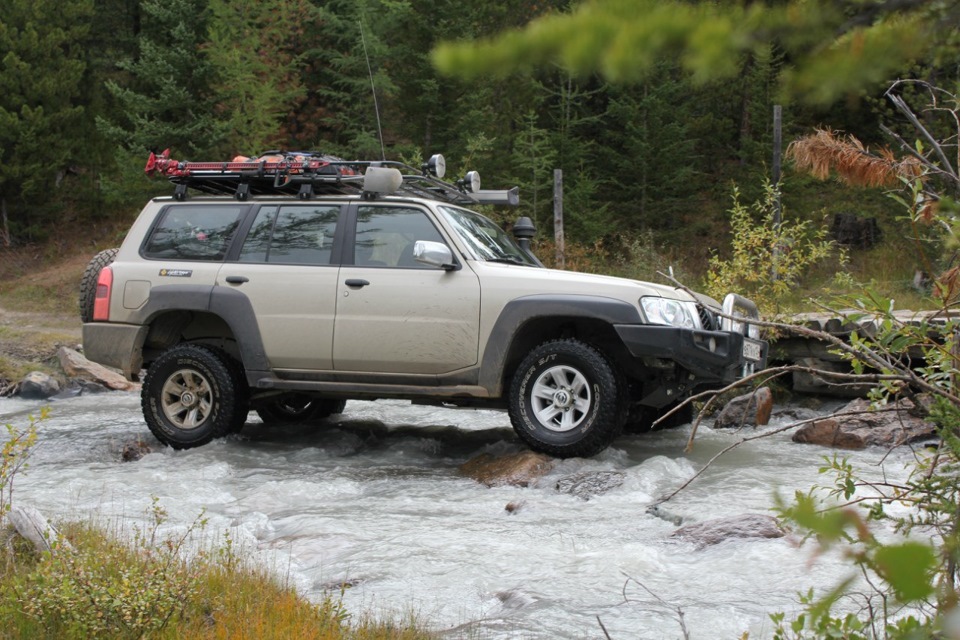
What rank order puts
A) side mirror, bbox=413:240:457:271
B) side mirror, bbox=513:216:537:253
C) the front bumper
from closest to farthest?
the front bumper → side mirror, bbox=413:240:457:271 → side mirror, bbox=513:216:537:253

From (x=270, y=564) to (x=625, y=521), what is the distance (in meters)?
2.00

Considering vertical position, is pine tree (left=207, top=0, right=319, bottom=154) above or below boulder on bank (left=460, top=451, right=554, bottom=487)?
above

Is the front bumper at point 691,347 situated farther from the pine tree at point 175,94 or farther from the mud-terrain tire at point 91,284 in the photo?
the pine tree at point 175,94

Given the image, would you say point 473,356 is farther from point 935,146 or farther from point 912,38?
point 912,38

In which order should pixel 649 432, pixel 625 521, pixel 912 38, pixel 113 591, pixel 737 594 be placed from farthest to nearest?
pixel 649 432 < pixel 625 521 < pixel 737 594 < pixel 113 591 < pixel 912 38

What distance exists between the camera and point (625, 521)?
5.43 metres

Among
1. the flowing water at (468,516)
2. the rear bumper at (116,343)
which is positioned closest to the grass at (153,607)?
the flowing water at (468,516)

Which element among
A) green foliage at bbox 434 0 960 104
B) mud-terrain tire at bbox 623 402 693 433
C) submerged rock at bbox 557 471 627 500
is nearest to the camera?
green foliage at bbox 434 0 960 104

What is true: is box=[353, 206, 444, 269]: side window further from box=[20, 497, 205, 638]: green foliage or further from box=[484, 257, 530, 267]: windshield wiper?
box=[20, 497, 205, 638]: green foliage

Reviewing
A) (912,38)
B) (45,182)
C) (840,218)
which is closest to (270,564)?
(912,38)

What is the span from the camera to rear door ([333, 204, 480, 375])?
7.05m

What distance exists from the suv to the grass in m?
3.40

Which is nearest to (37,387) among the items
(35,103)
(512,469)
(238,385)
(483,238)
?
(238,385)

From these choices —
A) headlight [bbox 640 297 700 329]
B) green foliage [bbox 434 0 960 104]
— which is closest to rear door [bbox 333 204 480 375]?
headlight [bbox 640 297 700 329]
